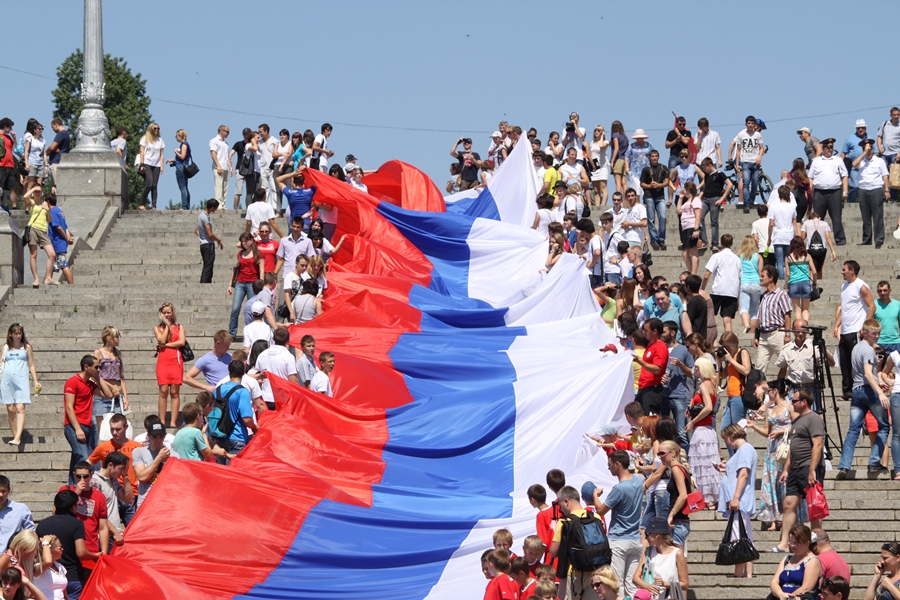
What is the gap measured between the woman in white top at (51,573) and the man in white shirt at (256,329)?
5.33m

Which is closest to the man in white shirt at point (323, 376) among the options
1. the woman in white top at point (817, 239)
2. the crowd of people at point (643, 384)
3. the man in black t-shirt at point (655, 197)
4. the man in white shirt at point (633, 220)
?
the crowd of people at point (643, 384)

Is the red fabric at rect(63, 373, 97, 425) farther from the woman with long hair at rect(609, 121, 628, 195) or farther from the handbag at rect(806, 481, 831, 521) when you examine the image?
the woman with long hair at rect(609, 121, 628, 195)

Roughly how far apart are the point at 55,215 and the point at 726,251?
9494mm

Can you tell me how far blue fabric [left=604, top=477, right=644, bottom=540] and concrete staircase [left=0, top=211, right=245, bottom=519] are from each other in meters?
5.83

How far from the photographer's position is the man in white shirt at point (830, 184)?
22016mm

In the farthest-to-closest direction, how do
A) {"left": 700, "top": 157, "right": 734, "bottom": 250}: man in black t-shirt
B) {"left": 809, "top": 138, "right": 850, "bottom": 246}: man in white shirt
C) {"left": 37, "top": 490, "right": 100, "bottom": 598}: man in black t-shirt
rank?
{"left": 809, "top": 138, "right": 850, "bottom": 246}: man in white shirt, {"left": 700, "top": 157, "right": 734, "bottom": 250}: man in black t-shirt, {"left": 37, "top": 490, "right": 100, "bottom": 598}: man in black t-shirt

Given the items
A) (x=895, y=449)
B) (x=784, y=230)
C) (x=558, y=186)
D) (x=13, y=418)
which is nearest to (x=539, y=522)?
(x=895, y=449)

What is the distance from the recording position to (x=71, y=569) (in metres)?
11.3

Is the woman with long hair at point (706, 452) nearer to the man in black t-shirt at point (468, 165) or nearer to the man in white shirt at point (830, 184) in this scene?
the man in white shirt at point (830, 184)

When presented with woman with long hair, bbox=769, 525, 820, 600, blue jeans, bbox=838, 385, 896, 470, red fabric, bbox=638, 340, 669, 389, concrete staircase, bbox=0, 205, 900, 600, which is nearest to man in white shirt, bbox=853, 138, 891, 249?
concrete staircase, bbox=0, 205, 900, 600

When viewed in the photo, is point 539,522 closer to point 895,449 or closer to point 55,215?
point 895,449

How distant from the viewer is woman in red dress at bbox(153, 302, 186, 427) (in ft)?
52.2

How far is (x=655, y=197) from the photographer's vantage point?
22812 mm

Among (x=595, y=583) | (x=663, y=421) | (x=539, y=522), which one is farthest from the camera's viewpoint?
(x=663, y=421)
